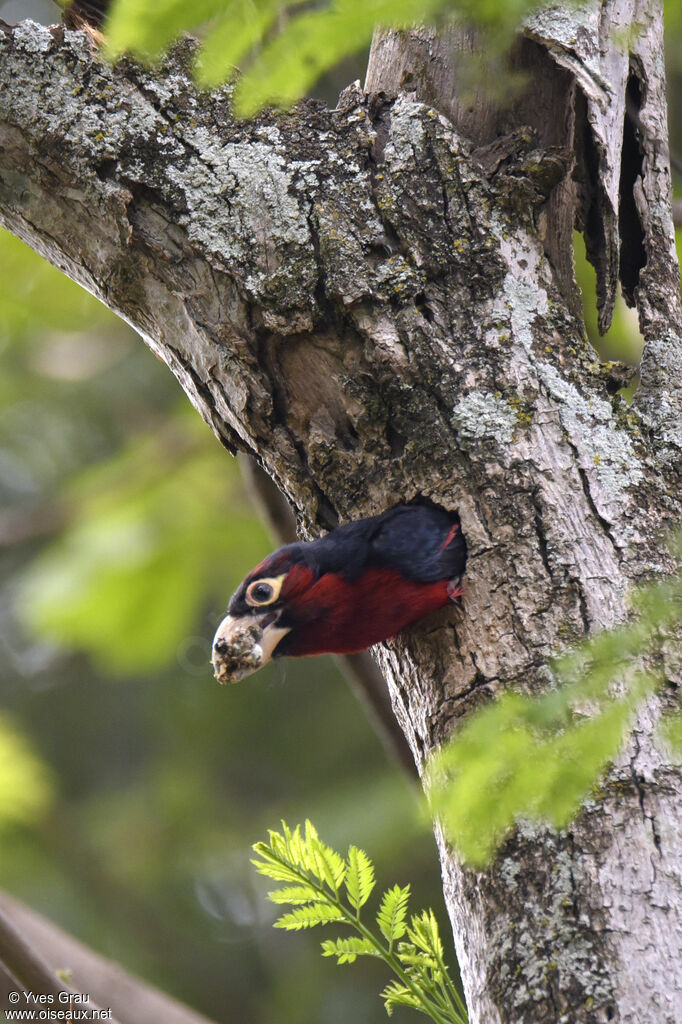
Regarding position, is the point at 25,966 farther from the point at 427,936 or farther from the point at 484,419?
the point at 484,419

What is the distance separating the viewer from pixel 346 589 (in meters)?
2.76

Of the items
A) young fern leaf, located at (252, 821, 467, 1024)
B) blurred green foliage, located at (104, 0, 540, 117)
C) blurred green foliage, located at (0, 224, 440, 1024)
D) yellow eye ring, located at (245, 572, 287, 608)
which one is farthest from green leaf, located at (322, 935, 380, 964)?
blurred green foliage, located at (0, 224, 440, 1024)

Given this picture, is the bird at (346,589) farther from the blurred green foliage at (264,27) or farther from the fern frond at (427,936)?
the blurred green foliage at (264,27)

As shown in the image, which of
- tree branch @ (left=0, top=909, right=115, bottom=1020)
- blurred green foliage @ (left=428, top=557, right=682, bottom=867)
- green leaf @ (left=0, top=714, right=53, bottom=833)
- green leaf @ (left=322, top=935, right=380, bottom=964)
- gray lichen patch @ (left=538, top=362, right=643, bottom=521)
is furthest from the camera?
green leaf @ (left=0, top=714, right=53, bottom=833)

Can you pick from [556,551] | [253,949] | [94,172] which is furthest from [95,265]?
[253,949]

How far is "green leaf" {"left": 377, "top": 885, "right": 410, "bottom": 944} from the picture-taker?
2.24 metres

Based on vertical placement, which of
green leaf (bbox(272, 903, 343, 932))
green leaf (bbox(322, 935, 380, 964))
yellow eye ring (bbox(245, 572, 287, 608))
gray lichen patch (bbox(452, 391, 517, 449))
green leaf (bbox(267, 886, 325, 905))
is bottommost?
green leaf (bbox(322, 935, 380, 964))

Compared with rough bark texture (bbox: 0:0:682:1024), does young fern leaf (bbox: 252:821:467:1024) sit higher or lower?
lower

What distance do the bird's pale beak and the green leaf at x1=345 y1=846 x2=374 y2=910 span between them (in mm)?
539

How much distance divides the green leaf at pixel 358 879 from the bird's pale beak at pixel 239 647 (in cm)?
54

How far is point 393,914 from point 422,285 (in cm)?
145

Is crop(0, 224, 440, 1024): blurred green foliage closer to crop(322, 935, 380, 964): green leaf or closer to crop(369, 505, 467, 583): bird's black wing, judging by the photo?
crop(369, 505, 467, 583): bird's black wing

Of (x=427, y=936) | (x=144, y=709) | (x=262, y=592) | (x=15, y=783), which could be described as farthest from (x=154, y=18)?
(x=144, y=709)

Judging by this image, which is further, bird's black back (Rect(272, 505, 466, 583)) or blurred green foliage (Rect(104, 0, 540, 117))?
bird's black back (Rect(272, 505, 466, 583))
